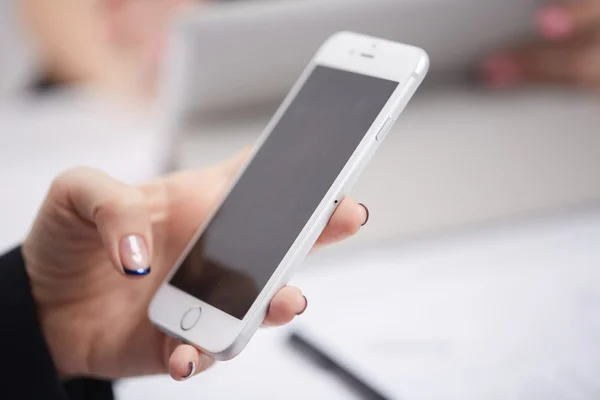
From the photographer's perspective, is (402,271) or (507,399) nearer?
(507,399)

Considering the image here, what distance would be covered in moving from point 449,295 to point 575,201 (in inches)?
6.4

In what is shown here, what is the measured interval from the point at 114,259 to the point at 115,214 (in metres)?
0.03

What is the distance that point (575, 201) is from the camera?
540 mm

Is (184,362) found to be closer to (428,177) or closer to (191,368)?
(191,368)

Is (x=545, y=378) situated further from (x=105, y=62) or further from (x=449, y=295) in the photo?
(x=105, y=62)

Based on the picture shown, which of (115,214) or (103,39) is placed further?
(103,39)

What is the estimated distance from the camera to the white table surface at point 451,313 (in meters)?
0.40

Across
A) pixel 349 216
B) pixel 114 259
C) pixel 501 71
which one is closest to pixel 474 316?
pixel 349 216

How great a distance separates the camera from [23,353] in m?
0.38

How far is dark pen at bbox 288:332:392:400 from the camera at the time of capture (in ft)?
1.28

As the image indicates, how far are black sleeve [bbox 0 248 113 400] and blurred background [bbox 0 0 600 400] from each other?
4 centimetres

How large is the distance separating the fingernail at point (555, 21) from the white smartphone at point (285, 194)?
342 mm

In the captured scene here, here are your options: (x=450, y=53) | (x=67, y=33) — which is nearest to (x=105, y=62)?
(x=67, y=33)

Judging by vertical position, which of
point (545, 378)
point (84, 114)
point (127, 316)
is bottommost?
point (84, 114)
